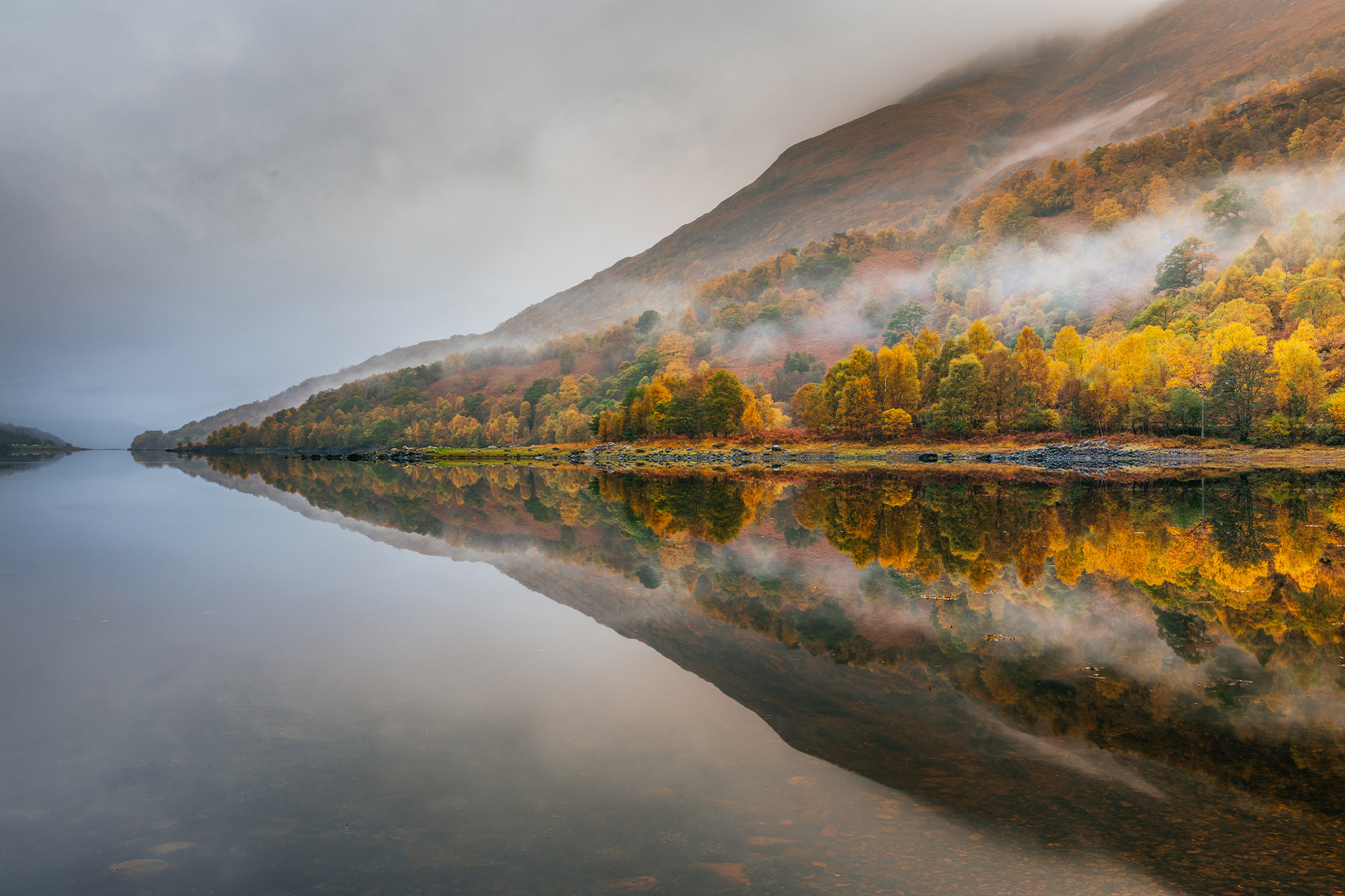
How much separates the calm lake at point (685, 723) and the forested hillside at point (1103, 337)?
59711 millimetres

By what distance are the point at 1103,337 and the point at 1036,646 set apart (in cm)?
Result: 12659

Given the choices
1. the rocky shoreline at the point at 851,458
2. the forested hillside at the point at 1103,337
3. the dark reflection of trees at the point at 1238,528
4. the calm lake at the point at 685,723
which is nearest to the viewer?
the calm lake at the point at 685,723

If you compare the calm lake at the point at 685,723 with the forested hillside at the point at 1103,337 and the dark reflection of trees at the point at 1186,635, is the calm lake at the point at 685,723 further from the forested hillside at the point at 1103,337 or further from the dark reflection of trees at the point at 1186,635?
the forested hillside at the point at 1103,337

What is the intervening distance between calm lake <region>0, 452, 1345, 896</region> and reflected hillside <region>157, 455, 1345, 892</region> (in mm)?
55

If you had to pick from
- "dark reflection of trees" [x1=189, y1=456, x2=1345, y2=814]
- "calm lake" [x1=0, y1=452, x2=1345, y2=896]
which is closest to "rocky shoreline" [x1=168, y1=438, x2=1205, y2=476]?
"dark reflection of trees" [x1=189, y1=456, x2=1345, y2=814]

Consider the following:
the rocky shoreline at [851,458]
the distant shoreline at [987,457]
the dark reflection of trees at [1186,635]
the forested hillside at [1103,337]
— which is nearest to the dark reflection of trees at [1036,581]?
the dark reflection of trees at [1186,635]

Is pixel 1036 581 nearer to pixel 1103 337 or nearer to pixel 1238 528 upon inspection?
pixel 1238 528

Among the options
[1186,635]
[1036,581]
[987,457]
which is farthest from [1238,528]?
[987,457]

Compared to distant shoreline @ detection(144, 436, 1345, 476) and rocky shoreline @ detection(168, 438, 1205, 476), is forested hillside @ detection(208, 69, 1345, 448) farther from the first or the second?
rocky shoreline @ detection(168, 438, 1205, 476)

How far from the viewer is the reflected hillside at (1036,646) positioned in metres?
5.06

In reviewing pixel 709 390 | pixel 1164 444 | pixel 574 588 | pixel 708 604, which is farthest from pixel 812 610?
pixel 709 390

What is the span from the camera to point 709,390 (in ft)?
309

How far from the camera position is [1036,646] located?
898cm

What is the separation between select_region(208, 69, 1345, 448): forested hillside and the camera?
213ft
